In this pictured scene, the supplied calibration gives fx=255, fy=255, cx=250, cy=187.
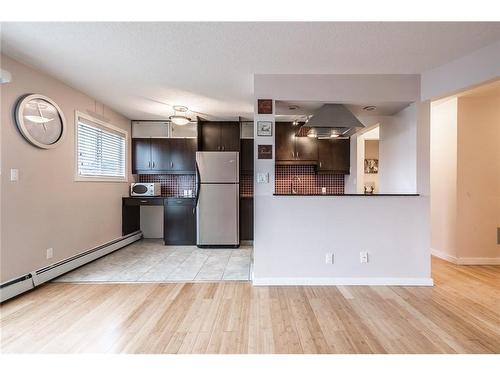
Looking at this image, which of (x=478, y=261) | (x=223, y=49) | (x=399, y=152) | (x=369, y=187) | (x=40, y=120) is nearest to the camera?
(x=223, y=49)

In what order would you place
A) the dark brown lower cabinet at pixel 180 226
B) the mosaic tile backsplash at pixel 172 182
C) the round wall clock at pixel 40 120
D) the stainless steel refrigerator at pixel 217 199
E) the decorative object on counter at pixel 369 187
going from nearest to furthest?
the round wall clock at pixel 40 120, the stainless steel refrigerator at pixel 217 199, the dark brown lower cabinet at pixel 180 226, the mosaic tile backsplash at pixel 172 182, the decorative object on counter at pixel 369 187

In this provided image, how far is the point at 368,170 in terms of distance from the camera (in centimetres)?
651

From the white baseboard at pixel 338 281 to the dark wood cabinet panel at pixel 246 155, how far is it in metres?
2.59

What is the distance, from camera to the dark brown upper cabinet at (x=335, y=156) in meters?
4.96

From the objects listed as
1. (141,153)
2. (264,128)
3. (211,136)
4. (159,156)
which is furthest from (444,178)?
(141,153)

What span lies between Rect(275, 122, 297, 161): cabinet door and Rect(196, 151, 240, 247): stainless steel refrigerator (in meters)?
0.94

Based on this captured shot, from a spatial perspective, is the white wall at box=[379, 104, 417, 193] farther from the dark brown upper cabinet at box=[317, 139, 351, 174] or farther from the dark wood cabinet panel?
the dark wood cabinet panel

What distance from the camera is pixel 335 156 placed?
4980 millimetres

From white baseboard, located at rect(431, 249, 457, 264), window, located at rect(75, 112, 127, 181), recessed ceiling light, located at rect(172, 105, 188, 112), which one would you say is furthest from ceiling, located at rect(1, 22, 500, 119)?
white baseboard, located at rect(431, 249, 457, 264)

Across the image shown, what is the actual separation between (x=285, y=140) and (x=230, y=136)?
1.09 meters

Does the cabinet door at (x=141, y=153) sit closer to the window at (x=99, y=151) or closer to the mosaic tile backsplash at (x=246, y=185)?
the window at (x=99, y=151)

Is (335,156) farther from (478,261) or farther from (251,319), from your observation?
(251,319)

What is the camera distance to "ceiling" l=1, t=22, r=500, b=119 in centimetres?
205

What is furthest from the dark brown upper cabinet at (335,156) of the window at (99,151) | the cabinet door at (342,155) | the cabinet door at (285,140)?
the window at (99,151)
